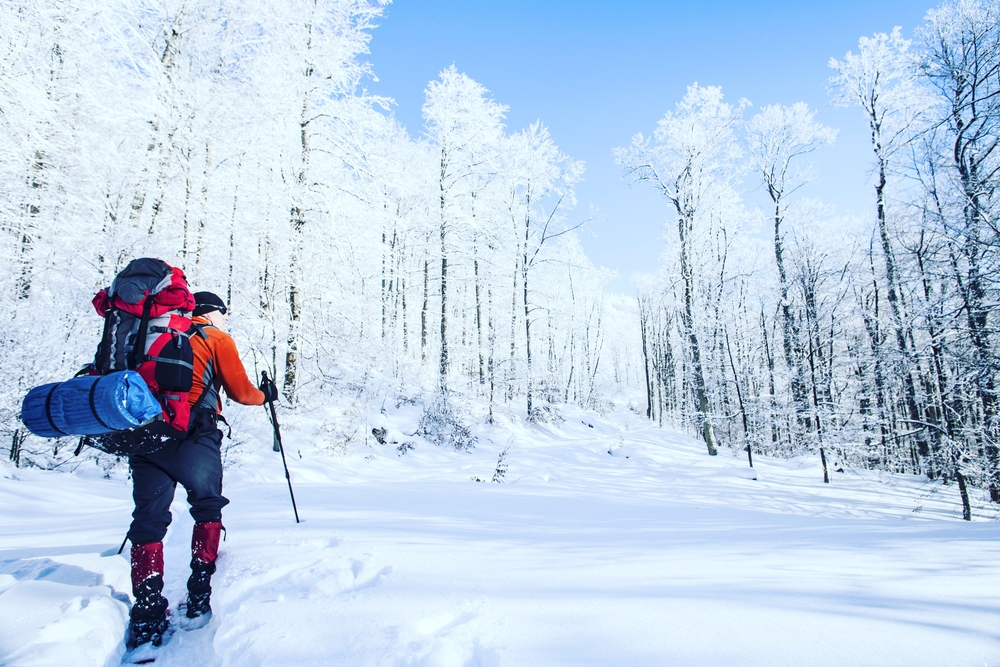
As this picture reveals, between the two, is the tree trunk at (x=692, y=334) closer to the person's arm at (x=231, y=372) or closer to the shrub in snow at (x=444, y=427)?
the shrub in snow at (x=444, y=427)

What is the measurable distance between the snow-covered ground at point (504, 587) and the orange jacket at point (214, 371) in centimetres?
105

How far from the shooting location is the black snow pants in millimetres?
2307

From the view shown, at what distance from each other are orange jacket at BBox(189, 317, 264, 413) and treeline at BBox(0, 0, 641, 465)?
18.6ft

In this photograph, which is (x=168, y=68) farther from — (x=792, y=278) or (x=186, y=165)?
(x=792, y=278)

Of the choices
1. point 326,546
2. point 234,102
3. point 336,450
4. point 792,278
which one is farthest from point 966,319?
point 234,102

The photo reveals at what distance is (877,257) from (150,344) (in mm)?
19096

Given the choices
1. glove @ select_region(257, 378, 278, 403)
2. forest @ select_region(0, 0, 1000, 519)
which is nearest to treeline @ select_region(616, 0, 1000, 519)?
forest @ select_region(0, 0, 1000, 519)

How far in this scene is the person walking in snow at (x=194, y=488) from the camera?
2223mm

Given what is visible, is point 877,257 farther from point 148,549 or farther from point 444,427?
point 148,549

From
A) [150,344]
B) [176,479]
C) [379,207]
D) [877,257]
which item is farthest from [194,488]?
[877,257]

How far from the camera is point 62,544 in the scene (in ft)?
10.3

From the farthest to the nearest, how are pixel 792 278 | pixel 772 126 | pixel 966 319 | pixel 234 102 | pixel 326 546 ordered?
pixel 772 126 → pixel 792 278 → pixel 234 102 → pixel 966 319 → pixel 326 546

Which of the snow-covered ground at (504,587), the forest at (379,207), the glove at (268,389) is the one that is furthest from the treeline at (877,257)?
the glove at (268,389)

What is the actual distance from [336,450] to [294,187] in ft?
20.0
